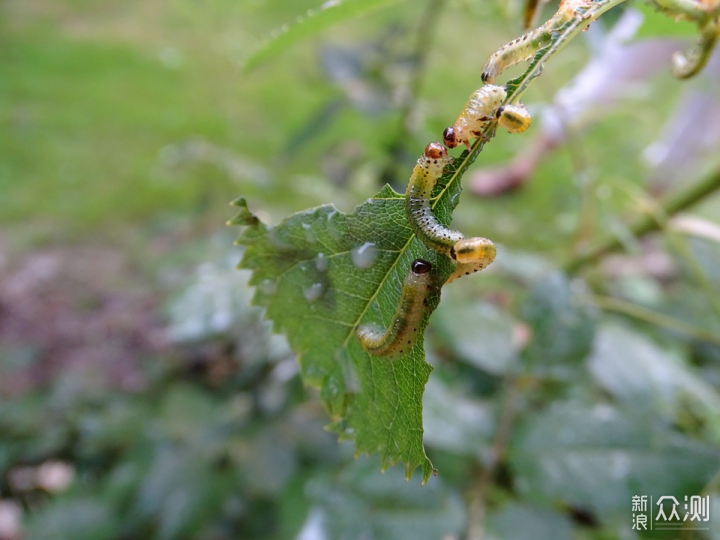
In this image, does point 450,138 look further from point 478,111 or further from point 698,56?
point 698,56

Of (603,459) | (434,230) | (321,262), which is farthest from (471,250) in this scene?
(603,459)

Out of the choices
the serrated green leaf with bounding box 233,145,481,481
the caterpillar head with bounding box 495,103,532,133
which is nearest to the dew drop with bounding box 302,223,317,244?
the serrated green leaf with bounding box 233,145,481,481

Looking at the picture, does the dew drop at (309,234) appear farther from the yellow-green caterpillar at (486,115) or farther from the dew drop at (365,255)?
the yellow-green caterpillar at (486,115)

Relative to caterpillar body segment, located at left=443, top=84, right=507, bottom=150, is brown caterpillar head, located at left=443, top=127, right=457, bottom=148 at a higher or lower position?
higher

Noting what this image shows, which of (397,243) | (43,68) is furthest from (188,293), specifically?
(43,68)

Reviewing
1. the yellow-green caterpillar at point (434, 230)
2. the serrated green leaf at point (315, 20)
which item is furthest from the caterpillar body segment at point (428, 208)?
the serrated green leaf at point (315, 20)

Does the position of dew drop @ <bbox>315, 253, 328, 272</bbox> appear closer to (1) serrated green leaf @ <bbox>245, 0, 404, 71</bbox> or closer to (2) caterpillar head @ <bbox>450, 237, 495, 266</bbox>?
(2) caterpillar head @ <bbox>450, 237, 495, 266</bbox>
